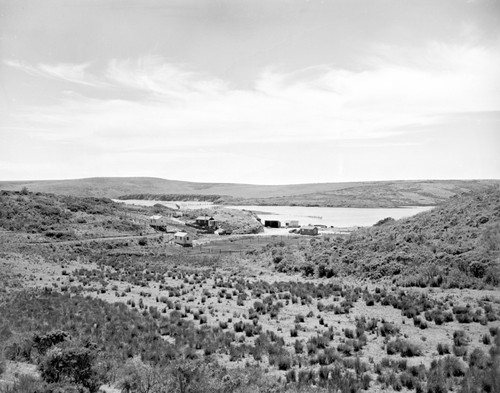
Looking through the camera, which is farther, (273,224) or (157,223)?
(273,224)

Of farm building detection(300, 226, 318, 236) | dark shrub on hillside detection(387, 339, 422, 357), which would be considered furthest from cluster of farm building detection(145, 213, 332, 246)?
dark shrub on hillside detection(387, 339, 422, 357)

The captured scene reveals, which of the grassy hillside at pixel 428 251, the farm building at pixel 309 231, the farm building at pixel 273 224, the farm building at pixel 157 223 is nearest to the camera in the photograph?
the grassy hillside at pixel 428 251

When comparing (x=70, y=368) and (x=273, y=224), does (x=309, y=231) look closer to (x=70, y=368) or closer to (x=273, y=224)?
(x=273, y=224)

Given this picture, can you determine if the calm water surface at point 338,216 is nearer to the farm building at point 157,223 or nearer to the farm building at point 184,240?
the farm building at point 157,223

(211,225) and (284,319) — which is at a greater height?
(284,319)

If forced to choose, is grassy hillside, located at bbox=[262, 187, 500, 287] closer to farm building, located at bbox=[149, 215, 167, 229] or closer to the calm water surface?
farm building, located at bbox=[149, 215, 167, 229]

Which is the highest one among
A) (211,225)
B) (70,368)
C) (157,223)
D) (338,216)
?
(70,368)

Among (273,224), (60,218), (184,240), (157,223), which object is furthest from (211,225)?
(60,218)

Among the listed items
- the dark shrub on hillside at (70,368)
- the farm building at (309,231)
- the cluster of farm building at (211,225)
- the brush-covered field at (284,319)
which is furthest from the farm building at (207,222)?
the dark shrub on hillside at (70,368)
